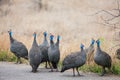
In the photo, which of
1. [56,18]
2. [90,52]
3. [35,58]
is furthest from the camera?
[56,18]

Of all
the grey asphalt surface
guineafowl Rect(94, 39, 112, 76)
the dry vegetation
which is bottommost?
the grey asphalt surface

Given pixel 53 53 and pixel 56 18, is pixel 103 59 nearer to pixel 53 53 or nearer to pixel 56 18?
pixel 53 53

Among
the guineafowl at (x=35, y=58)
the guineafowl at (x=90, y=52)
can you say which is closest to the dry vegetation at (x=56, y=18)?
the guineafowl at (x=90, y=52)

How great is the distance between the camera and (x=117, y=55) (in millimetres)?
18562

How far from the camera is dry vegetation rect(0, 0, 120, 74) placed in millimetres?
28516

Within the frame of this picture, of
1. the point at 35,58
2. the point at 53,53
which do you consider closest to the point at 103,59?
the point at 53,53

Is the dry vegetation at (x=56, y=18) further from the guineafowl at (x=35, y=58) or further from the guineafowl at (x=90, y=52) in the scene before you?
the guineafowl at (x=35, y=58)

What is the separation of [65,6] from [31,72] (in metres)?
16.6

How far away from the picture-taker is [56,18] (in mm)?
32312

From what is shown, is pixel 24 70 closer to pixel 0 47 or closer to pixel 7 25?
pixel 0 47

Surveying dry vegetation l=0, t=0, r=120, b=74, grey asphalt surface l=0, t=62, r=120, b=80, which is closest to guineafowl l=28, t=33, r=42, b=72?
grey asphalt surface l=0, t=62, r=120, b=80

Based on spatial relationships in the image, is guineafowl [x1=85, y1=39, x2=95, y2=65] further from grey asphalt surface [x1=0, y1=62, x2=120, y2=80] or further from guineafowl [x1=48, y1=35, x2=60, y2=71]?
guineafowl [x1=48, y1=35, x2=60, y2=71]

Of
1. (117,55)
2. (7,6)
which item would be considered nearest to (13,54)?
(117,55)

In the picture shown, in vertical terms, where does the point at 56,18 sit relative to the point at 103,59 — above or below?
above
